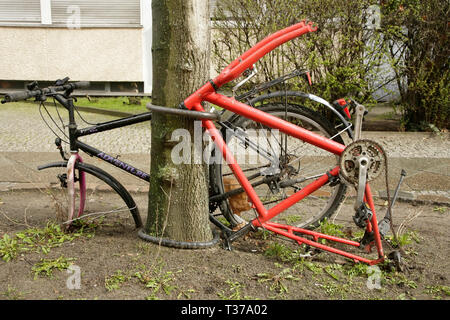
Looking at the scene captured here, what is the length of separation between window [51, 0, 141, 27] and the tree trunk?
29.5ft

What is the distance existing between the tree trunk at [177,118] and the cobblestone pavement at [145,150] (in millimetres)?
2140

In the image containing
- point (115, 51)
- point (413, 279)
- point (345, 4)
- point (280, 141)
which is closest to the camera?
point (413, 279)

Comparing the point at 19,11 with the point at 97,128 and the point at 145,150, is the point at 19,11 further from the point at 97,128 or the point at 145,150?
the point at 97,128

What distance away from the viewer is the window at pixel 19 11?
11680 millimetres

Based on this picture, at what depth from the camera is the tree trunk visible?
2.91 meters

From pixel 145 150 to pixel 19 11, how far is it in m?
7.27

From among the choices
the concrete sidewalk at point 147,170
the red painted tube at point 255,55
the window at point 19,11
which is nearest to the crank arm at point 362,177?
the red painted tube at point 255,55

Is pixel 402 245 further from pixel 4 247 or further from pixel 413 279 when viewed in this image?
pixel 4 247

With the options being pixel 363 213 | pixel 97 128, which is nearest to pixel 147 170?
pixel 97 128

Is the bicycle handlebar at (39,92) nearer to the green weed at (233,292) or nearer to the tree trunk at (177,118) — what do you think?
the tree trunk at (177,118)

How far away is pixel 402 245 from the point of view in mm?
3275

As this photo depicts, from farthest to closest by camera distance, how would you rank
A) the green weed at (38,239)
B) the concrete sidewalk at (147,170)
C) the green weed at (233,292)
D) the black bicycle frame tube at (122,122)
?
the concrete sidewalk at (147,170)
the black bicycle frame tube at (122,122)
the green weed at (38,239)
the green weed at (233,292)
